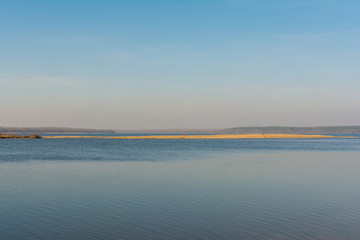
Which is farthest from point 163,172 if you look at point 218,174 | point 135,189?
point 135,189

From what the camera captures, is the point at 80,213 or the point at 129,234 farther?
the point at 80,213

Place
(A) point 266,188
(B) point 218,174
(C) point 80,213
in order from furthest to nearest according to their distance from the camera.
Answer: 1. (B) point 218,174
2. (A) point 266,188
3. (C) point 80,213

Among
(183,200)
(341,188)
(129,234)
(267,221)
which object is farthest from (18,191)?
(341,188)

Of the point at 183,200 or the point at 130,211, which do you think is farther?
the point at 183,200

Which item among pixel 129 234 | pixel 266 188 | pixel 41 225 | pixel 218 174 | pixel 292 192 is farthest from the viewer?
pixel 218 174

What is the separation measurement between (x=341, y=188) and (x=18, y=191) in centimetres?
2172

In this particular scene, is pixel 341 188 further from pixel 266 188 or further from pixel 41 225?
pixel 41 225

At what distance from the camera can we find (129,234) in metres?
13.8

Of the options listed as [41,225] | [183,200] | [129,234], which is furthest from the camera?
[183,200]

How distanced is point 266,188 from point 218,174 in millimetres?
8154

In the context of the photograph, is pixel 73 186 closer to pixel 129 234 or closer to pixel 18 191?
pixel 18 191

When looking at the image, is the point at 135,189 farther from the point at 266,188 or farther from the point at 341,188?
the point at 341,188

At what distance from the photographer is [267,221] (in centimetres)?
1591

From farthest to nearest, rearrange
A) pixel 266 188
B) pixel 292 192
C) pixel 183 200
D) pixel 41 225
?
1. pixel 266 188
2. pixel 292 192
3. pixel 183 200
4. pixel 41 225
